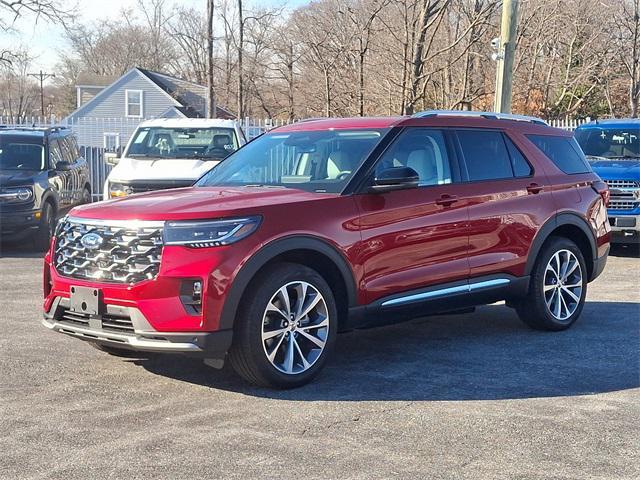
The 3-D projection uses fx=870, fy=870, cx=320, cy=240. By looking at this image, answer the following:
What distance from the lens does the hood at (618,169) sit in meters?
12.9

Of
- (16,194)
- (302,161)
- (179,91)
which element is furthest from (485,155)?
(179,91)

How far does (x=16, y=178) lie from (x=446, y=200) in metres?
8.26

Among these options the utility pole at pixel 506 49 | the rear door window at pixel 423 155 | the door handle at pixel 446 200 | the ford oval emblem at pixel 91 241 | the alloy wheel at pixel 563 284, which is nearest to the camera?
the ford oval emblem at pixel 91 241

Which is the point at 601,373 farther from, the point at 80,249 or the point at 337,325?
the point at 80,249

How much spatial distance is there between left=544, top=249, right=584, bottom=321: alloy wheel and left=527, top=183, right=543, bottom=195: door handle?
0.58 m

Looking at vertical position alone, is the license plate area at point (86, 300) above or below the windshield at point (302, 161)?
below

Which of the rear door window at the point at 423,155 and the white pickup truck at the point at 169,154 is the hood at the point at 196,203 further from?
the white pickup truck at the point at 169,154

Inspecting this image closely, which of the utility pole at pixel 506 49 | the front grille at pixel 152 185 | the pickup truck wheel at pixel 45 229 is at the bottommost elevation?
the pickup truck wheel at pixel 45 229

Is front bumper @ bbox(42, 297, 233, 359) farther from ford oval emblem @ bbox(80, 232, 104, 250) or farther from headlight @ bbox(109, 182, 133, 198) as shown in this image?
headlight @ bbox(109, 182, 133, 198)

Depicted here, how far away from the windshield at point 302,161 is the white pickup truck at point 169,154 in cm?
491

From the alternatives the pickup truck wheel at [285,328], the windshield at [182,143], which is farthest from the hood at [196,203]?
the windshield at [182,143]

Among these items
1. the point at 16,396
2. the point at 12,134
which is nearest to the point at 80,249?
the point at 16,396

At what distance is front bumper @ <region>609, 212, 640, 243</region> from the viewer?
42.1ft

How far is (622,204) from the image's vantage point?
42.3 feet
